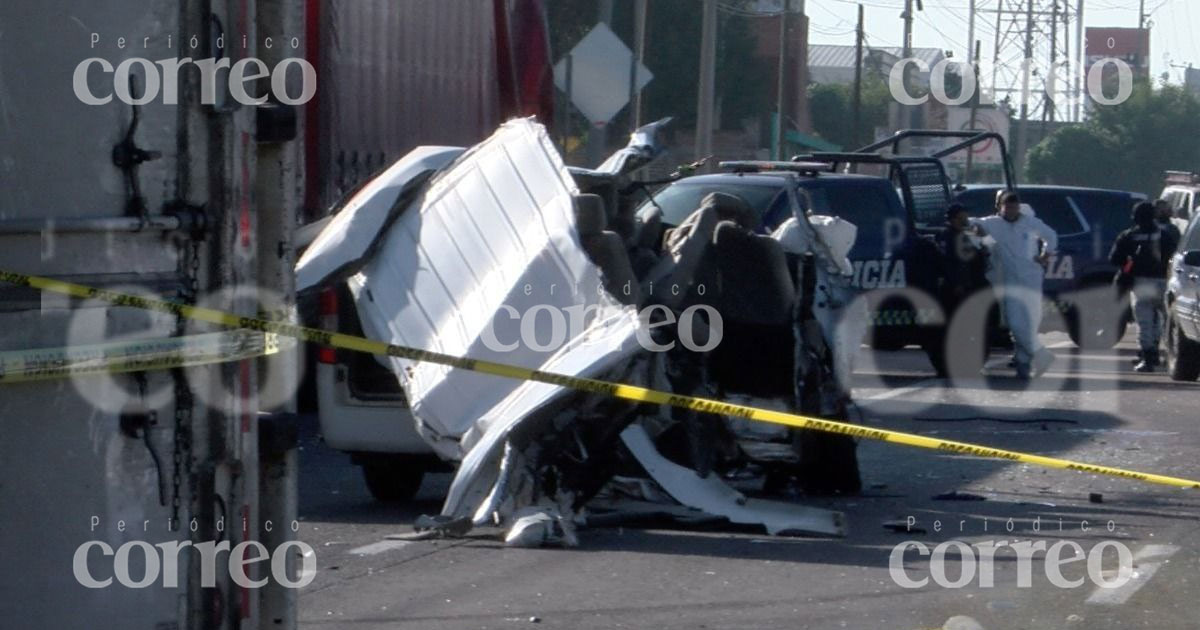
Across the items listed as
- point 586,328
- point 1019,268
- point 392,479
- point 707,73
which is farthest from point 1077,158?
point 586,328

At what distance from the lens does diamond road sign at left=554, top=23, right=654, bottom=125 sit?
17391 millimetres

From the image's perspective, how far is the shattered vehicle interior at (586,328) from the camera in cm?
838

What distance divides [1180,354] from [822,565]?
11193mm

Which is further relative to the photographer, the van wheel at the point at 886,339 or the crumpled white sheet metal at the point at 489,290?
the van wheel at the point at 886,339

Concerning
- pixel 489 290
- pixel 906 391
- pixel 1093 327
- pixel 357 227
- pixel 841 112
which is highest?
pixel 841 112

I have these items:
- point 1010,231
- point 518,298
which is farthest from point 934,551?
point 1010,231

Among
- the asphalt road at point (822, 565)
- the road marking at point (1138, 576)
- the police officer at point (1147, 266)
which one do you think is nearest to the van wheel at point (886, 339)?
the police officer at point (1147, 266)

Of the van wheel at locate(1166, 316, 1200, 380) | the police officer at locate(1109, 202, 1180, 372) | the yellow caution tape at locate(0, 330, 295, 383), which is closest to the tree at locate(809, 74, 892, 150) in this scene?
the police officer at locate(1109, 202, 1180, 372)

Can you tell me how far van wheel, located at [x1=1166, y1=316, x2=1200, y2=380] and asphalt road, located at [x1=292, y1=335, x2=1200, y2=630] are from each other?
6125 mm

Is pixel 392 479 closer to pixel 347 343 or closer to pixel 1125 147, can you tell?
pixel 347 343

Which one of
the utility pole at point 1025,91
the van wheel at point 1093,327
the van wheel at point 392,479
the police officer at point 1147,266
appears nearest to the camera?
the van wheel at point 392,479

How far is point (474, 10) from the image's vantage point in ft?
44.4

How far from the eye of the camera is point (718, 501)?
8.84 m

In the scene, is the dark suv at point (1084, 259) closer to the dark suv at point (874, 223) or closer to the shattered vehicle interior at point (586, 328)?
the dark suv at point (874, 223)
